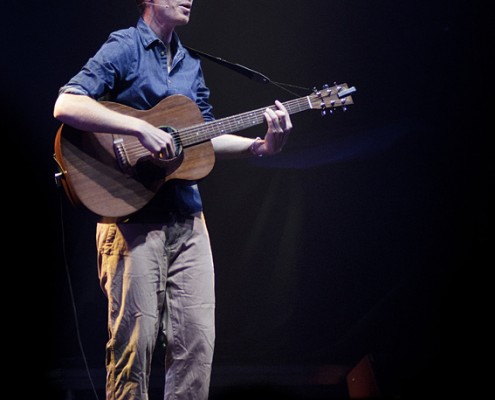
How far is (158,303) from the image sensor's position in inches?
95.6

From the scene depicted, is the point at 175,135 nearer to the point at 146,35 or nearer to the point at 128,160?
the point at 128,160

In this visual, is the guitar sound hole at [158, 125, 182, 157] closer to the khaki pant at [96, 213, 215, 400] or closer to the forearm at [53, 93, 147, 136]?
the forearm at [53, 93, 147, 136]

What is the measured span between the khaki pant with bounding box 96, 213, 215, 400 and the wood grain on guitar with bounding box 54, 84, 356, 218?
146 millimetres

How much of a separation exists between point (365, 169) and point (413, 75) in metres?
0.67

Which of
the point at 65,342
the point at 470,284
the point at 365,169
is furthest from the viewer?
the point at 365,169

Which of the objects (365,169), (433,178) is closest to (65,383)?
(365,169)

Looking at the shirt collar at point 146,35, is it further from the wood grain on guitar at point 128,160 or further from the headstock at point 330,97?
the headstock at point 330,97

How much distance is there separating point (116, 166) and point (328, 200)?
1915 millimetres

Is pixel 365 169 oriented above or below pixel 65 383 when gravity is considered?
above

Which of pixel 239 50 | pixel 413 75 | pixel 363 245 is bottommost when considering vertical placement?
pixel 363 245

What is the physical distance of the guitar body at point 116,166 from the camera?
2.27 meters

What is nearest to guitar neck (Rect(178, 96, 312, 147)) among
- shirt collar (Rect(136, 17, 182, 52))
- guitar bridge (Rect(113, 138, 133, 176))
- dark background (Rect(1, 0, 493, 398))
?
guitar bridge (Rect(113, 138, 133, 176))

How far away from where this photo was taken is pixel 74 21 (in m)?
3.48

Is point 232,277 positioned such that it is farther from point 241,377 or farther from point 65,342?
point 65,342
